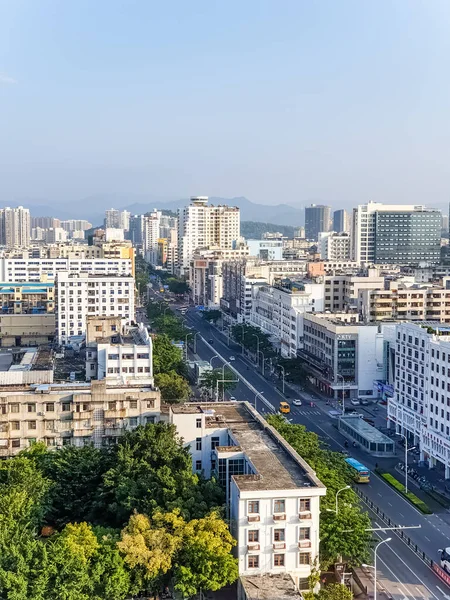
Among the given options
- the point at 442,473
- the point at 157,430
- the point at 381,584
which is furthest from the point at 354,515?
the point at 442,473

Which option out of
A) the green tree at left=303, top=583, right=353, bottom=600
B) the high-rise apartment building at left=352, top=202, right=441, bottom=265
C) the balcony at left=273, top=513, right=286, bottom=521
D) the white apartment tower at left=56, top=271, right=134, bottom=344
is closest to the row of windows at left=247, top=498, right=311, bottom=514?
the balcony at left=273, top=513, right=286, bottom=521

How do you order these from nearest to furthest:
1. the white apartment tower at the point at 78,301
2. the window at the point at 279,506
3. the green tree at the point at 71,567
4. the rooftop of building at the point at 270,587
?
the green tree at the point at 71,567, the rooftop of building at the point at 270,587, the window at the point at 279,506, the white apartment tower at the point at 78,301

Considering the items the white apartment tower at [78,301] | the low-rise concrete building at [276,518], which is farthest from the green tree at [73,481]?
the white apartment tower at [78,301]

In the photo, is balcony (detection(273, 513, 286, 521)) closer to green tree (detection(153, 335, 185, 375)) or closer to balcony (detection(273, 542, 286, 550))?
balcony (detection(273, 542, 286, 550))

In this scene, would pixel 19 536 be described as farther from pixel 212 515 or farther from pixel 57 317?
pixel 57 317

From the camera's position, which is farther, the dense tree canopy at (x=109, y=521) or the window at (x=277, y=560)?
the window at (x=277, y=560)

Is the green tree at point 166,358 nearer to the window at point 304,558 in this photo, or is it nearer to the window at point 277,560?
the window at point 304,558
